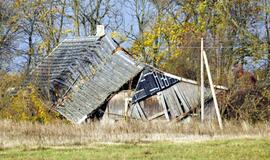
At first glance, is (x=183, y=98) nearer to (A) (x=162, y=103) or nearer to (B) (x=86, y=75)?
(A) (x=162, y=103)

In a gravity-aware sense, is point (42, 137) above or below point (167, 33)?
below

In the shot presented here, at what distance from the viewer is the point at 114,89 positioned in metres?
24.1

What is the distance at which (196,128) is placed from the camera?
1988 centimetres

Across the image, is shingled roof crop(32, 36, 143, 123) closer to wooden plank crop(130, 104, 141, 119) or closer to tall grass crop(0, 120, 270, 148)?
wooden plank crop(130, 104, 141, 119)

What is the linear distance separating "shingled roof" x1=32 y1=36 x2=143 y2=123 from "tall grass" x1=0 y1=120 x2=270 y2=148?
351 centimetres

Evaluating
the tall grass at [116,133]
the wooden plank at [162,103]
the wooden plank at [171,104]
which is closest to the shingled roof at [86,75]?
the wooden plank at [162,103]

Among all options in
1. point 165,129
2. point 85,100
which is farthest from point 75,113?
point 165,129

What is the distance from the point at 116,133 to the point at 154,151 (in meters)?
4.83

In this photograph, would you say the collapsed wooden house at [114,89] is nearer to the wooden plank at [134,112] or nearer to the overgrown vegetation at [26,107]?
the wooden plank at [134,112]

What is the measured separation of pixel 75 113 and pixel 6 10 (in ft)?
41.8

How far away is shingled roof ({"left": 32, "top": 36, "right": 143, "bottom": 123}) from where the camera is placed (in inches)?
936

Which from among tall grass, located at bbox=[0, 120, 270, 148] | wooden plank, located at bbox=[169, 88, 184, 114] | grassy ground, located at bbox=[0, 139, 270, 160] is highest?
wooden plank, located at bbox=[169, 88, 184, 114]

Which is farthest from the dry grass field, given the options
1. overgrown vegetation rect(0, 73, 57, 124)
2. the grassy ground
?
overgrown vegetation rect(0, 73, 57, 124)

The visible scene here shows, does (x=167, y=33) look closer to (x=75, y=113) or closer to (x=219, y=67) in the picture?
(x=219, y=67)
